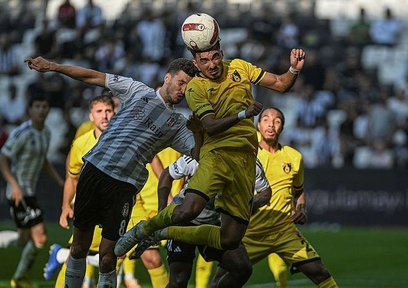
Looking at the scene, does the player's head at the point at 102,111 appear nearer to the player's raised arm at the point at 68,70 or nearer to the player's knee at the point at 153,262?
the player's knee at the point at 153,262

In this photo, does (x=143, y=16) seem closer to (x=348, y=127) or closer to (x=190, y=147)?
(x=348, y=127)

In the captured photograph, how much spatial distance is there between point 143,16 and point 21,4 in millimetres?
3845

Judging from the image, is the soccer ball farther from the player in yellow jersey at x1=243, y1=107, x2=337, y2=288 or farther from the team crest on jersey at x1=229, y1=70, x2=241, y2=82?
the player in yellow jersey at x1=243, y1=107, x2=337, y2=288

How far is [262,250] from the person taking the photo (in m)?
11.5

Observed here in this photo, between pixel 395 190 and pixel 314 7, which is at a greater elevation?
pixel 314 7

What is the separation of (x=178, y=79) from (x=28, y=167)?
211 inches

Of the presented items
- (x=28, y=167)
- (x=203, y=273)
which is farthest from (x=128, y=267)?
(x=28, y=167)

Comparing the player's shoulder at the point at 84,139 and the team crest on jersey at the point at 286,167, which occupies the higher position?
the player's shoulder at the point at 84,139

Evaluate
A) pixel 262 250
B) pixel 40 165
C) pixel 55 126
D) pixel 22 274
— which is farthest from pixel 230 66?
pixel 55 126

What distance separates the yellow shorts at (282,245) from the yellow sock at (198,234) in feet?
5.47

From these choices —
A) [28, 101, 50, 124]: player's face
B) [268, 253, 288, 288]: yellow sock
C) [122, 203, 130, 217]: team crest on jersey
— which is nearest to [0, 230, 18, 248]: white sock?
[28, 101, 50, 124]: player's face

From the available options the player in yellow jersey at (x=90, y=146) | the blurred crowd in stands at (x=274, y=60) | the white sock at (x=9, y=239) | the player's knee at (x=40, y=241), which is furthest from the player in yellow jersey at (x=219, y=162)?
the blurred crowd in stands at (x=274, y=60)

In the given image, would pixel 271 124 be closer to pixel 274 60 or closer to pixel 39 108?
Answer: pixel 39 108

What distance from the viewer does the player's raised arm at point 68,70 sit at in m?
9.34
